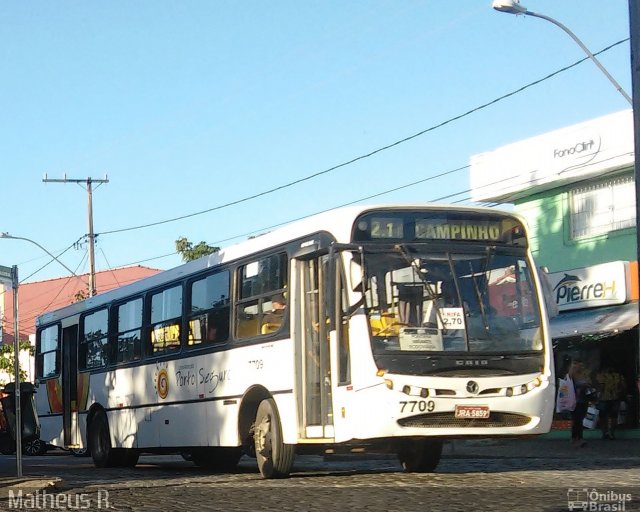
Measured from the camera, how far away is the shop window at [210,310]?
15.8 m

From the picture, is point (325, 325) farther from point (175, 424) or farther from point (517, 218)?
point (175, 424)

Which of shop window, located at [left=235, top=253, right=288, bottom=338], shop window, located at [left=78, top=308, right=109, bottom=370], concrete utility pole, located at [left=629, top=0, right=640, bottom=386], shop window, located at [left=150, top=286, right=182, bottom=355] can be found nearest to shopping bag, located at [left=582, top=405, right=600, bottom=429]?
shop window, located at [left=78, top=308, right=109, bottom=370]

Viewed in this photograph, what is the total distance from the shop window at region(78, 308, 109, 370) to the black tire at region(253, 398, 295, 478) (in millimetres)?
6513

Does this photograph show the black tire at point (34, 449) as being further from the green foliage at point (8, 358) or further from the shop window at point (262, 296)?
the green foliage at point (8, 358)

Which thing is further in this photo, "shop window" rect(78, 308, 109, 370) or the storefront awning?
the storefront awning

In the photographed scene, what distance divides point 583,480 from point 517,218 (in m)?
3.11

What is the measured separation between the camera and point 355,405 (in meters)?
12.5

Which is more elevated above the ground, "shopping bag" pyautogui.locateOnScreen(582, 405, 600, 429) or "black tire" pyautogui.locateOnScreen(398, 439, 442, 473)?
"shopping bag" pyautogui.locateOnScreen(582, 405, 600, 429)

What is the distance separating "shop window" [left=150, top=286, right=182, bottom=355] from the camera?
57.1 feet

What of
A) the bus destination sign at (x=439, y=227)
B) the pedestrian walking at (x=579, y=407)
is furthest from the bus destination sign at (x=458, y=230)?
the pedestrian walking at (x=579, y=407)

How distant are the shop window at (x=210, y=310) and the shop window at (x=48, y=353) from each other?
715cm

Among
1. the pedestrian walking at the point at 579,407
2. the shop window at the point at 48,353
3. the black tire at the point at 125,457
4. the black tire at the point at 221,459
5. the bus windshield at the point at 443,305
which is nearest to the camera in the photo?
the bus windshield at the point at 443,305

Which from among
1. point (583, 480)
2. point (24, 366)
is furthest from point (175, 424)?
point (24, 366)

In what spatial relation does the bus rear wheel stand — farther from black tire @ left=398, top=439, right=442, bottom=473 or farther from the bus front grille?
the bus front grille
